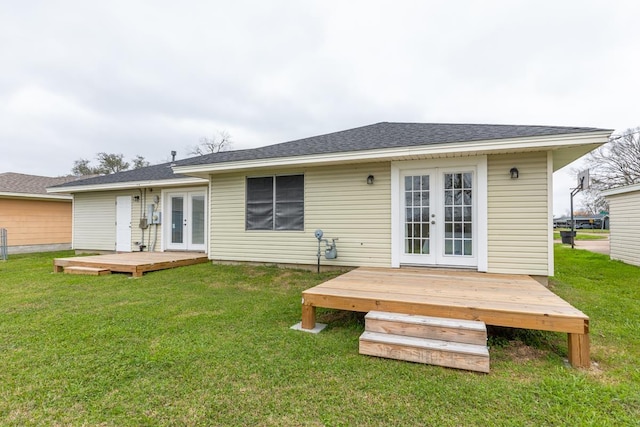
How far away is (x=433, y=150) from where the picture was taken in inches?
183

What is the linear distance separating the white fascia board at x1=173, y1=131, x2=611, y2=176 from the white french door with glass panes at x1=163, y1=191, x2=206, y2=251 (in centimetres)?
239

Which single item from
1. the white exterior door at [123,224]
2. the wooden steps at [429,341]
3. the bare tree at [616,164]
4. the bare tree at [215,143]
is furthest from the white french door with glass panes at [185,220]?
the bare tree at [616,164]

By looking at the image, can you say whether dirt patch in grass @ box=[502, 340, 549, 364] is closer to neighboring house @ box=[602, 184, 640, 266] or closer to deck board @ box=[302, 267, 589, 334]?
deck board @ box=[302, 267, 589, 334]

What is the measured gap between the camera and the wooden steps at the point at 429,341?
7.52ft

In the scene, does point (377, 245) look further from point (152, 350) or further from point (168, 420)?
point (168, 420)

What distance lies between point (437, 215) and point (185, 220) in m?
6.83

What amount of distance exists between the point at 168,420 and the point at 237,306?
2275 millimetres

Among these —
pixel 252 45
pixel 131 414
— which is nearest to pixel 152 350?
pixel 131 414

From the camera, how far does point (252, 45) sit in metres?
9.50

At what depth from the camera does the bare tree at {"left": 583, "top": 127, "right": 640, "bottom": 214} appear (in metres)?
20.9

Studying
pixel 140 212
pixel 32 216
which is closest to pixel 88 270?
pixel 140 212

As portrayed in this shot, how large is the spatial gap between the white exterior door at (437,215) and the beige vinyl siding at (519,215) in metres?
0.24

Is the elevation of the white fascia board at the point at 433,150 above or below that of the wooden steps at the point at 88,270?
above

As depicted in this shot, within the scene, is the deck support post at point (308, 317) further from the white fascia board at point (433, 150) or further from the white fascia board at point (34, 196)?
the white fascia board at point (34, 196)
